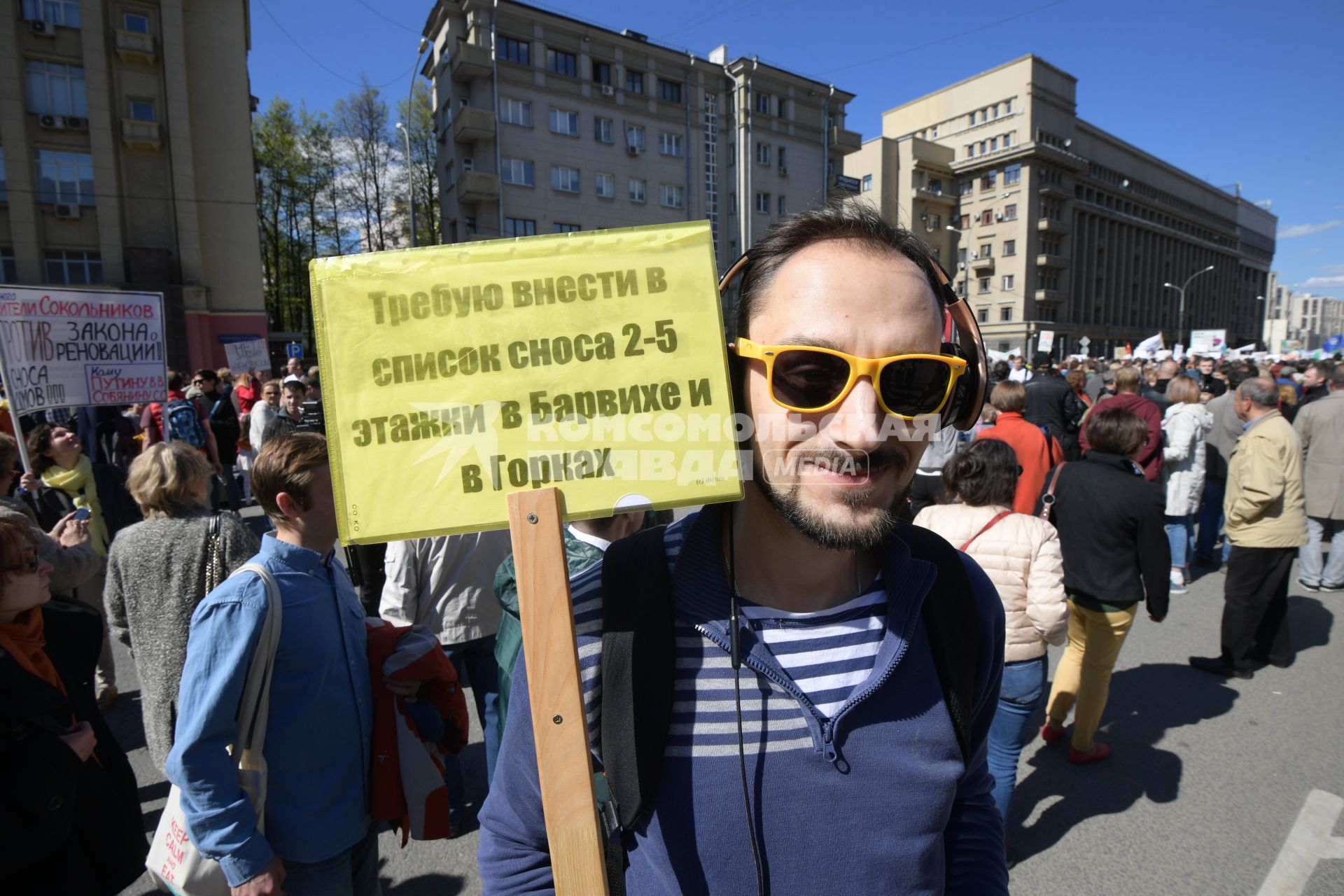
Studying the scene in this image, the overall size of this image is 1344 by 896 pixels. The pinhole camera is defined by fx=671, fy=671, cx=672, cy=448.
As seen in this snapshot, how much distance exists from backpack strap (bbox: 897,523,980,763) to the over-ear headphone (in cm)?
29

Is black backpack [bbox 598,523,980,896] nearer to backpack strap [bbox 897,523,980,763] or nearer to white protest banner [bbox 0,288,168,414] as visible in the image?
backpack strap [bbox 897,523,980,763]

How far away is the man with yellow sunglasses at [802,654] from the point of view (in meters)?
A: 1.08

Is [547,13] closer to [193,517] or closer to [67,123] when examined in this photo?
[67,123]

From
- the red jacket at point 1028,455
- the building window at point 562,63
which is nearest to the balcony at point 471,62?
the building window at point 562,63

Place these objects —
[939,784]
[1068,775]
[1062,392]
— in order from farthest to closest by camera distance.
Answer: [1062,392] < [1068,775] < [939,784]

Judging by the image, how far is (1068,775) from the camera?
371 centimetres

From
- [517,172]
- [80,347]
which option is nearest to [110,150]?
[517,172]

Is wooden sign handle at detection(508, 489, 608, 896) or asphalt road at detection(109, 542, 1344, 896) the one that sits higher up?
wooden sign handle at detection(508, 489, 608, 896)

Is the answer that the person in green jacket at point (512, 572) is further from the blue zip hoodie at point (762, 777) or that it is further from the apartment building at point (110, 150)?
the apartment building at point (110, 150)

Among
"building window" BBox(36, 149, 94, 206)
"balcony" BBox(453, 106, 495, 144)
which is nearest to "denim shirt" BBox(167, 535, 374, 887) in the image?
"building window" BBox(36, 149, 94, 206)

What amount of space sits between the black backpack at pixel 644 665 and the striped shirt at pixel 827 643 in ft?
0.38

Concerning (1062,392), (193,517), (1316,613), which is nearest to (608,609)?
(193,517)

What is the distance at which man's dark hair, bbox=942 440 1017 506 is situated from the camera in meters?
3.25

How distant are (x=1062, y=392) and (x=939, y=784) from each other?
26.3 ft
